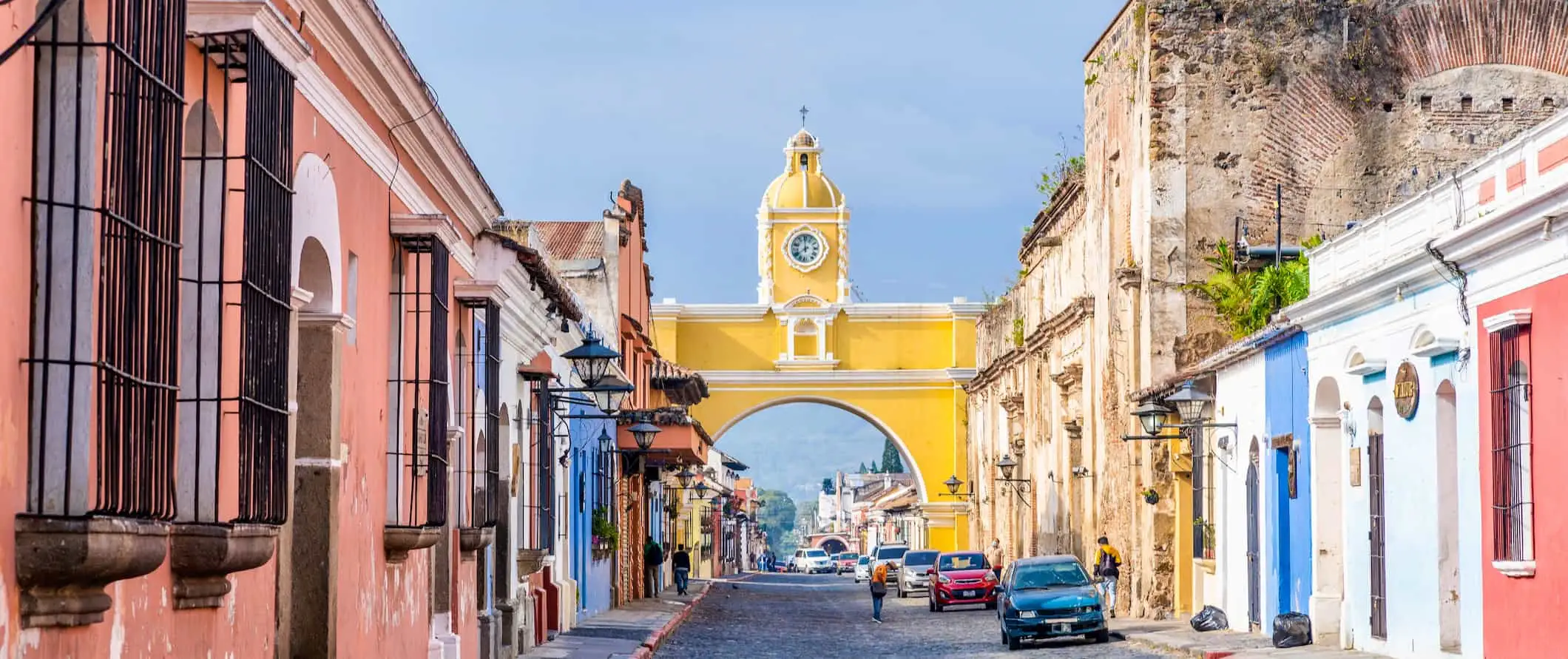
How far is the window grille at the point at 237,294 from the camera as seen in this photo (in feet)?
24.4

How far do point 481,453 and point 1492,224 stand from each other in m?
8.58

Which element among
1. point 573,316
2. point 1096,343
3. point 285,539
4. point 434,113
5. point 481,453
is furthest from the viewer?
point 1096,343

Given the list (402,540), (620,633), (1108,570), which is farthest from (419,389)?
(1108,570)

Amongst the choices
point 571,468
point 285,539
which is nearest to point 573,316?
point 571,468

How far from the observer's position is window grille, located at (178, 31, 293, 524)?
7.44 meters

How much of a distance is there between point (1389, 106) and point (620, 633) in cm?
1246

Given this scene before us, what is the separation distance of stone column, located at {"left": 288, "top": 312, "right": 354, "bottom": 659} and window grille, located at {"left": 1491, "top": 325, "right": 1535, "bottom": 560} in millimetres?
8059

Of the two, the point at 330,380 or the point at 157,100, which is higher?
the point at 157,100

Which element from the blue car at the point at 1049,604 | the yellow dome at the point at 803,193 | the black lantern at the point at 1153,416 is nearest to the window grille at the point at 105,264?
the blue car at the point at 1049,604

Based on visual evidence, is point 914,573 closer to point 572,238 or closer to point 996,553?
point 996,553

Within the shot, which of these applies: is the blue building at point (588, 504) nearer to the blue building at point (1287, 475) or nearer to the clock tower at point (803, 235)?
the blue building at point (1287, 475)

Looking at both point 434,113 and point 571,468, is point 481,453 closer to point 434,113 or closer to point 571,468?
point 434,113

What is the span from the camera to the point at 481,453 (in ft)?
57.5

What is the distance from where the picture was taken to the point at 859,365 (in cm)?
5966
